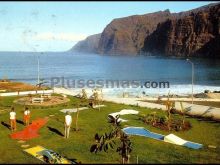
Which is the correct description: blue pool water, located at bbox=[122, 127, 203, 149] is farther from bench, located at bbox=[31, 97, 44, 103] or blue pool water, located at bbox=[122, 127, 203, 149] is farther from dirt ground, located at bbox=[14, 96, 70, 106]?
bench, located at bbox=[31, 97, 44, 103]

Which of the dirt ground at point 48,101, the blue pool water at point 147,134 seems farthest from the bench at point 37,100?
the blue pool water at point 147,134

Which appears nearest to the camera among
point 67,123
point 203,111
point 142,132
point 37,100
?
point 67,123

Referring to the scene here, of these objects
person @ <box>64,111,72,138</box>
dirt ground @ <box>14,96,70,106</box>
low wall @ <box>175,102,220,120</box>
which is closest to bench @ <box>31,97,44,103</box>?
dirt ground @ <box>14,96,70,106</box>

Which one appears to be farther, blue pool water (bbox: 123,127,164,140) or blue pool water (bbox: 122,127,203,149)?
blue pool water (bbox: 123,127,164,140)

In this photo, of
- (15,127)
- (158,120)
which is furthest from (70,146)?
(158,120)

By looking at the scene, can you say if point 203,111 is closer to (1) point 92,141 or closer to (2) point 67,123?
(1) point 92,141

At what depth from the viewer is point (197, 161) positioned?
816 inches

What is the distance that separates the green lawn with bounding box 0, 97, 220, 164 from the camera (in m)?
20.9

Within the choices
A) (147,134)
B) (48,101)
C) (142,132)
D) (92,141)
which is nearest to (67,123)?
(92,141)

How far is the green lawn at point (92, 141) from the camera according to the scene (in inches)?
824

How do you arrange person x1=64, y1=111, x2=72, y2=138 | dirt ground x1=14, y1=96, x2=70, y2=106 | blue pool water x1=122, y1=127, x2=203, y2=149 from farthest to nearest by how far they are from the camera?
dirt ground x1=14, y1=96, x2=70, y2=106 < person x1=64, y1=111, x2=72, y2=138 < blue pool water x1=122, y1=127, x2=203, y2=149

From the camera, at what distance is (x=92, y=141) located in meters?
24.6

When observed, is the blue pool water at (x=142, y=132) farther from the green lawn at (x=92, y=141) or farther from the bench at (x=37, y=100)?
the bench at (x=37, y=100)

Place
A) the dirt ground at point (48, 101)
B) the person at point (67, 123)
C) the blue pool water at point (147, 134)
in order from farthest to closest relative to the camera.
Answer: the dirt ground at point (48, 101) < the person at point (67, 123) < the blue pool water at point (147, 134)
